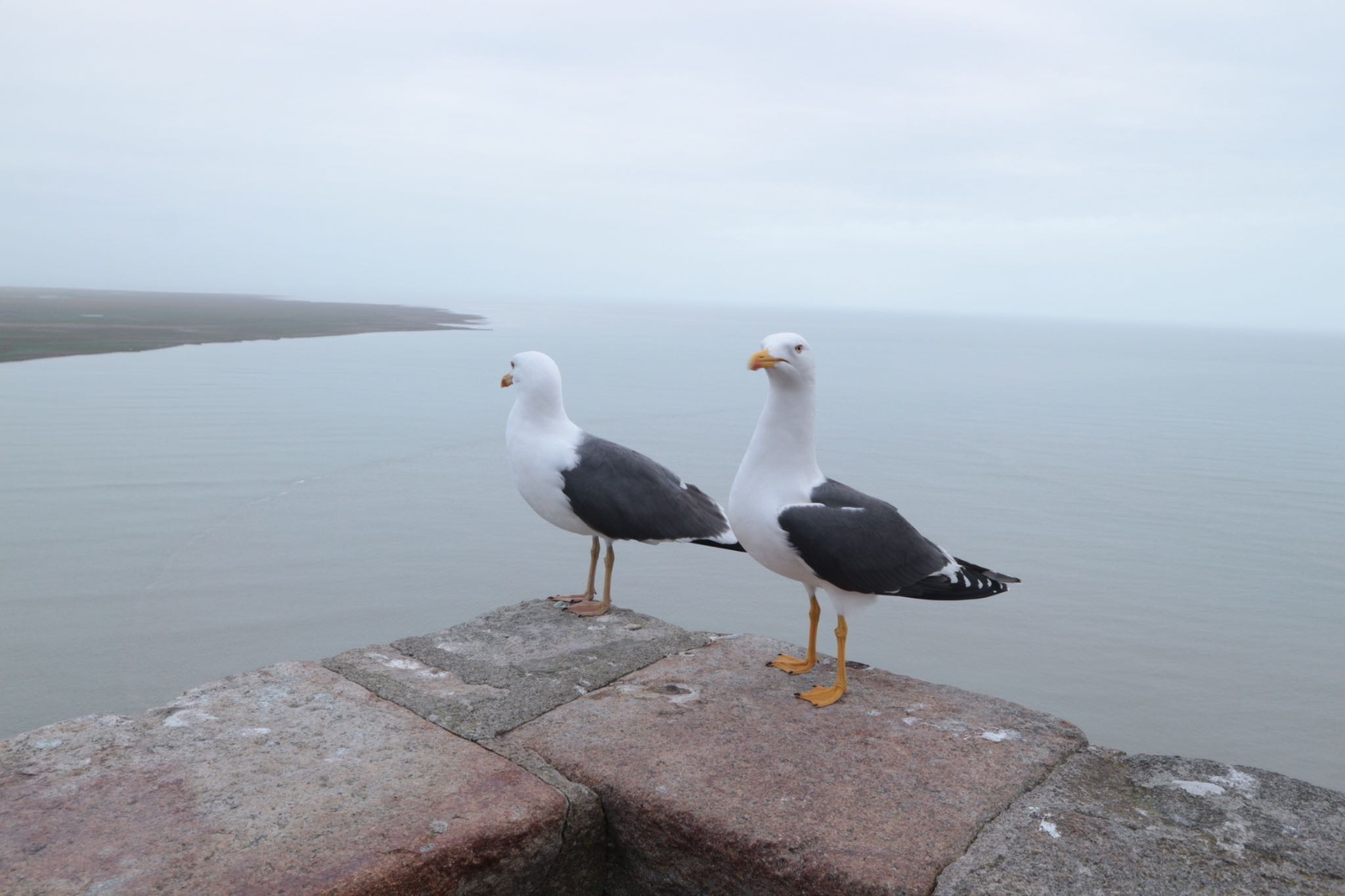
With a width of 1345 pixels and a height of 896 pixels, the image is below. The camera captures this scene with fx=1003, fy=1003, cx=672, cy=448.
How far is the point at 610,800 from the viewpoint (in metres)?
2.83

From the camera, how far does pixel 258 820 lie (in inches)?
99.8

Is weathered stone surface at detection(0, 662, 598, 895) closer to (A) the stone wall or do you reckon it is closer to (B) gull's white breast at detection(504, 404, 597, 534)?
(A) the stone wall

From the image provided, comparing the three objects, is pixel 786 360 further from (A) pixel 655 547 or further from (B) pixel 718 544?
(A) pixel 655 547

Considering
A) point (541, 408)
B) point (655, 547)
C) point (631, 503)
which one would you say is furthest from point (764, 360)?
point (655, 547)

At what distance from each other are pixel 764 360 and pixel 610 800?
1641mm

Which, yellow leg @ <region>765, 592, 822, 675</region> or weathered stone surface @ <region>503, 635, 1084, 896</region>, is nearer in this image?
weathered stone surface @ <region>503, 635, 1084, 896</region>

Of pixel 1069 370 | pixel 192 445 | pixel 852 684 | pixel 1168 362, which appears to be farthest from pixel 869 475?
pixel 1168 362

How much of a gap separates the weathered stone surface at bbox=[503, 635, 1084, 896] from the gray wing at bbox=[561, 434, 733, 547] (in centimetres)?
135

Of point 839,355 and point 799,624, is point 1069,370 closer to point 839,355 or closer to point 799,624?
point 839,355

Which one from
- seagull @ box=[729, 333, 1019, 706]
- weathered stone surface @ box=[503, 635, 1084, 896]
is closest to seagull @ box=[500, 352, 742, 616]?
seagull @ box=[729, 333, 1019, 706]

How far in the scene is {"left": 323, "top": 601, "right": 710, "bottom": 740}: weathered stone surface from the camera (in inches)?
130

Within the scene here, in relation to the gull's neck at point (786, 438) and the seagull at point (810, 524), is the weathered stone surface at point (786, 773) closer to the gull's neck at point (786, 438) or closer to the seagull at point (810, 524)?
the seagull at point (810, 524)

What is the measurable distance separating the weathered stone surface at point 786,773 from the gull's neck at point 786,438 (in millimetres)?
782

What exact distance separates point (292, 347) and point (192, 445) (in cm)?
1752
